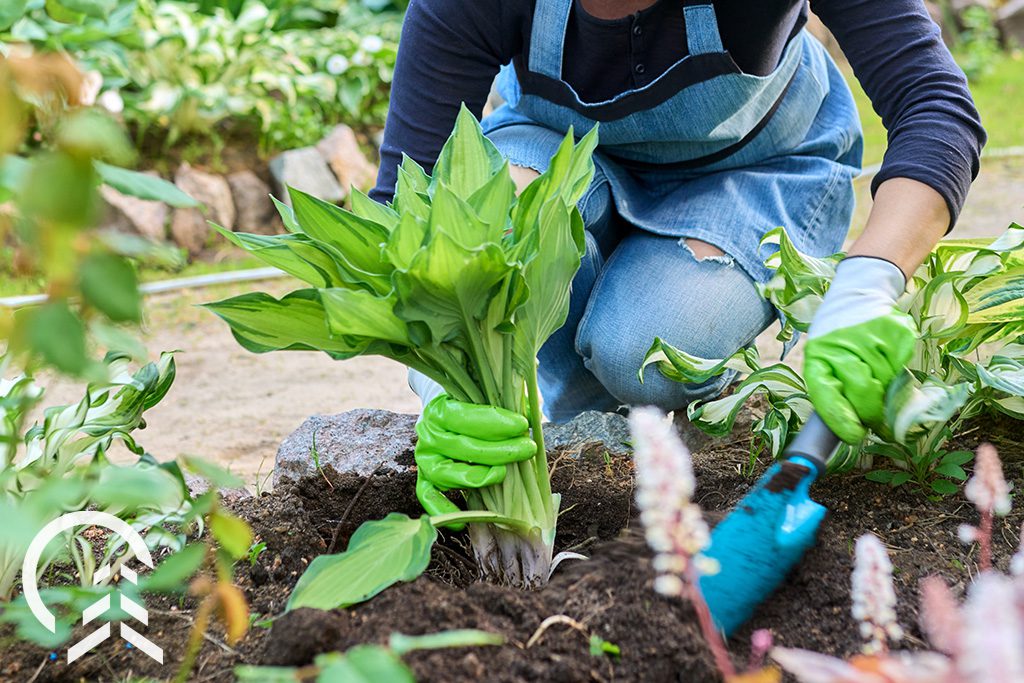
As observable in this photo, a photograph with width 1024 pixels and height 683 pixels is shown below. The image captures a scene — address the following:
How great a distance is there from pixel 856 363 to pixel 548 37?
851mm

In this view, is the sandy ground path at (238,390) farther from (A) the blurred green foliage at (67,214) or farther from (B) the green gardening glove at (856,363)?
(A) the blurred green foliage at (67,214)

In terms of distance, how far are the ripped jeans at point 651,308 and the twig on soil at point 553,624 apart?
34.5 inches

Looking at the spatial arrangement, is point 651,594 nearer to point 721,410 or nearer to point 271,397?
point 721,410

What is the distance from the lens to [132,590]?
2.94 ft

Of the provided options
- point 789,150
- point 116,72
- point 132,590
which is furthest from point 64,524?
point 116,72

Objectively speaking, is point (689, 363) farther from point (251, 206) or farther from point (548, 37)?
point (251, 206)

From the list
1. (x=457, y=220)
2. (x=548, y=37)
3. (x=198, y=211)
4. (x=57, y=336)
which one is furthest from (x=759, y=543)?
(x=198, y=211)

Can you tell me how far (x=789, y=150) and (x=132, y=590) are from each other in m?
1.50

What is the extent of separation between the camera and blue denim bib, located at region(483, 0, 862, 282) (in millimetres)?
1725

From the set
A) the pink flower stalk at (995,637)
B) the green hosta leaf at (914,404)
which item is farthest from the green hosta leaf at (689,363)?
the pink flower stalk at (995,637)

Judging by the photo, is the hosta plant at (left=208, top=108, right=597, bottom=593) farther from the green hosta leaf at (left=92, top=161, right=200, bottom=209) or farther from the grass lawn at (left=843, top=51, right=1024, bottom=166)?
the grass lawn at (left=843, top=51, right=1024, bottom=166)

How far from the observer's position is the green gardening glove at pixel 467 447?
1.14 meters

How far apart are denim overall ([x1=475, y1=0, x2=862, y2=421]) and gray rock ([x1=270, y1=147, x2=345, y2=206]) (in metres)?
1.96

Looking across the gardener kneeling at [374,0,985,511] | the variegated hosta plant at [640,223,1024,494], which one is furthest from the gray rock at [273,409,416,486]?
the variegated hosta plant at [640,223,1024,494]
